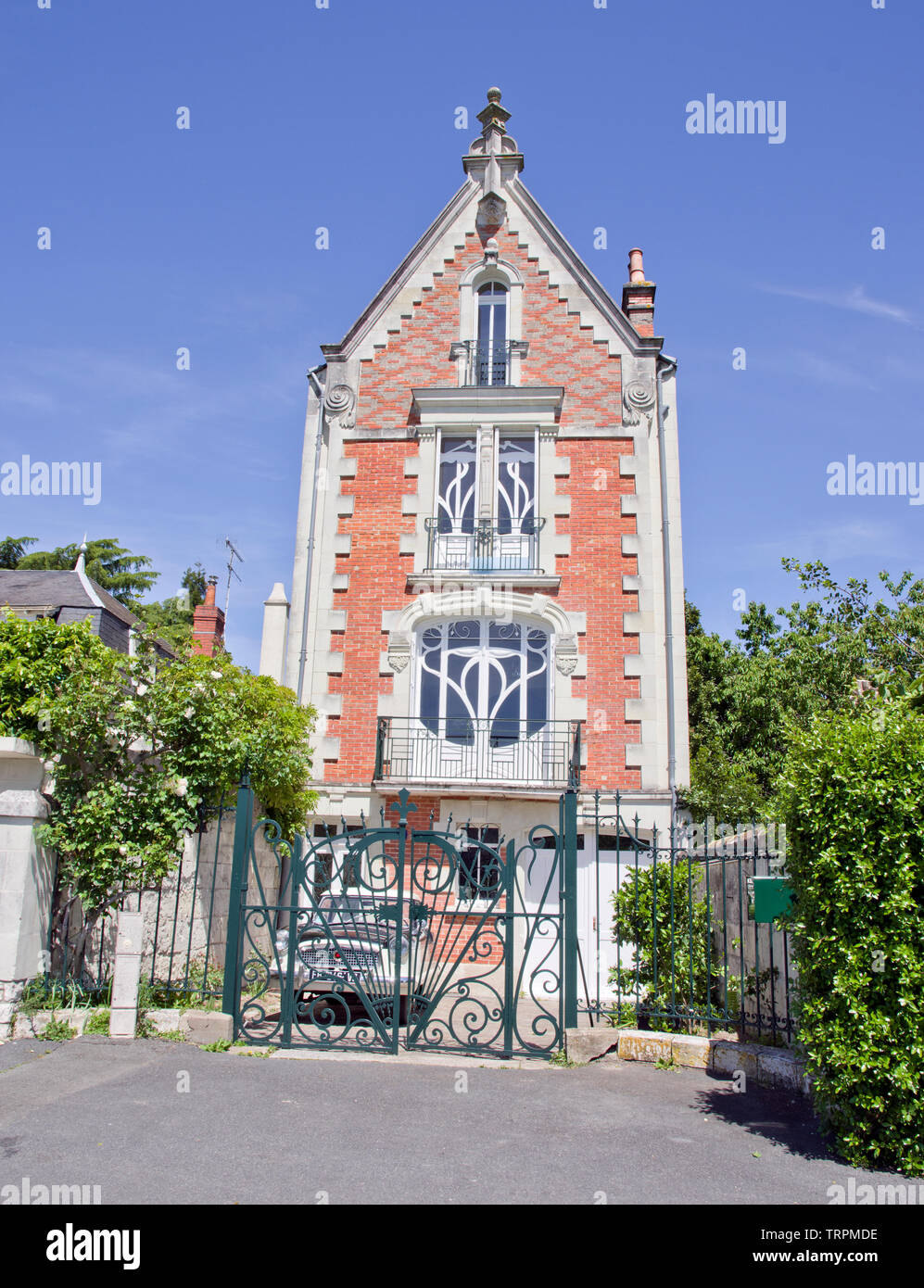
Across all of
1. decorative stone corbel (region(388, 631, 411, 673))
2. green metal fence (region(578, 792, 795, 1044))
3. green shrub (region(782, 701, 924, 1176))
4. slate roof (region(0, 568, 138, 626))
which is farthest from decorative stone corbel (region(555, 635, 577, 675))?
slate roof (region(0, 568, 138, 626))

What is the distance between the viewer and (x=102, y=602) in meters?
20.1

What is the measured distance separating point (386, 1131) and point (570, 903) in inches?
109

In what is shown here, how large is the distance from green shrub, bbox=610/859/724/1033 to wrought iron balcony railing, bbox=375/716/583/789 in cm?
424

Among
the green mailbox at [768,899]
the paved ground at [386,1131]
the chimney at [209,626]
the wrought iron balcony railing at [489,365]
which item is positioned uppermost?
the wrought iron balcony railing at [489,365]

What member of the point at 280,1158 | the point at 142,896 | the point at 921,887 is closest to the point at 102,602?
the point at 142,896

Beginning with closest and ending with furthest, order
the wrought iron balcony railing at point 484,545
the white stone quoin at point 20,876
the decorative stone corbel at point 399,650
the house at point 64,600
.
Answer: the white stone quoin at point 20,876 → the decorative stone corbel at point 399,650 → the wrought iron balcony railing at point 484,545 → the house at point 64,600

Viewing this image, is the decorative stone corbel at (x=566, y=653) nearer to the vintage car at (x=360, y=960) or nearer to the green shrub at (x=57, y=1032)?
the vintage car at (x=360, y=960)

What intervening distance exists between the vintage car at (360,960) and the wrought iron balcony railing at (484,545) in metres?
6.45

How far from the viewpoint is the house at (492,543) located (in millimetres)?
13531

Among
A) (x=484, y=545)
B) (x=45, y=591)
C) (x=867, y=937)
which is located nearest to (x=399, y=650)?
(x=484, y=545)

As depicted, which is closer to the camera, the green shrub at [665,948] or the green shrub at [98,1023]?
the green shrub at [98,1023]

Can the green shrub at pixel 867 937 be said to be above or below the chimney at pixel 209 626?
below

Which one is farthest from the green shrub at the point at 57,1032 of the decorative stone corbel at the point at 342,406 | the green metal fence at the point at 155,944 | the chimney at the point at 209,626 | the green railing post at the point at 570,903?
the chimney at the point at 209,626

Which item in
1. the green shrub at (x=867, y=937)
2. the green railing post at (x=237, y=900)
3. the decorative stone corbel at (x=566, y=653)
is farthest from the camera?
the decorative stone corbel at (x=566, y=653)
